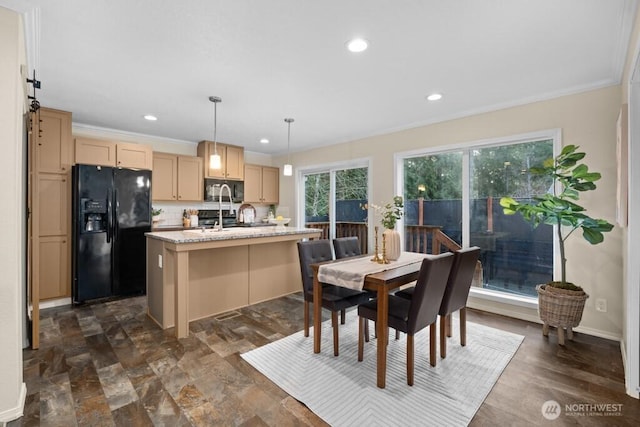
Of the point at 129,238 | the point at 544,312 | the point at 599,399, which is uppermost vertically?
the point at 129,238

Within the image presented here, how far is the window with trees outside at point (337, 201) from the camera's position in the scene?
17.0 ft

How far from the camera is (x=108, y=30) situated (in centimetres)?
205

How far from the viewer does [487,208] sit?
3701 millimetres

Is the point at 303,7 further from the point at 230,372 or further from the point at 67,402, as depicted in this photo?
the point at 67,402

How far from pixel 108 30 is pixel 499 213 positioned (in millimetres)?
4162

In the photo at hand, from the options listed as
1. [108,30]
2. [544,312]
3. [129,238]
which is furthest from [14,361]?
[544,312]

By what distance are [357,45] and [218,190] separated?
4.14m

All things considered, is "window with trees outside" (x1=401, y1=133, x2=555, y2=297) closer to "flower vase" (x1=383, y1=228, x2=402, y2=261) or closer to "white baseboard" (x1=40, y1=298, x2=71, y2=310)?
"flower vase" (x1=383, y1=228, x2=402, y2=261)

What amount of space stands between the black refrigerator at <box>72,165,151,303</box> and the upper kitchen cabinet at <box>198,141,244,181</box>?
122cm

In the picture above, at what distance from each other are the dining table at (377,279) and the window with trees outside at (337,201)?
2.41m

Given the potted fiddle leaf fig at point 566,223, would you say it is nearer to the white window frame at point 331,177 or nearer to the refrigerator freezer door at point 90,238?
the white window frame at point 331,177

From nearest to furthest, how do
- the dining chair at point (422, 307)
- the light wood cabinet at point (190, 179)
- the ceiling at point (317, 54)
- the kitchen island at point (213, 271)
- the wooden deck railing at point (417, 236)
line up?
the ceiling at point (317, 54), the dining chair at point (422, 307), the kitchen island at point (213, 271), the wooden deck railing at point (417, 236), the light wood cabinet at point (190, 179)

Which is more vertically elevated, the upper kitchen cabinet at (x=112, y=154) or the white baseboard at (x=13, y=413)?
the upper kitchen cabinet at (x=112, y=154)

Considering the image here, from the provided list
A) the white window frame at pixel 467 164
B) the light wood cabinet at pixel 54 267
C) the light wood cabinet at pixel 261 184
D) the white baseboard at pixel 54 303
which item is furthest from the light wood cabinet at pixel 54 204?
the white window frame at pixel 467 164
